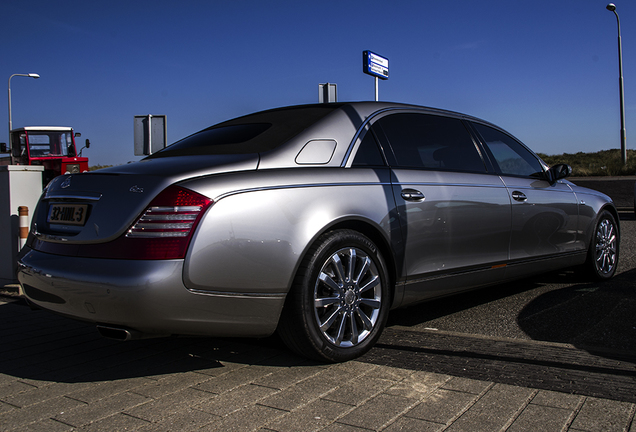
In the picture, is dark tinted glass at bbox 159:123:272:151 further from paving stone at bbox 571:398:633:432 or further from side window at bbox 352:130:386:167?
paving stone at bbox 571:398:633:432

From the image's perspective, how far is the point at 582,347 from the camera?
337 cm

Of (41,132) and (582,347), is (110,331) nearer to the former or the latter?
(582,347)

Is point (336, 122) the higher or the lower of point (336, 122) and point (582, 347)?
the higher

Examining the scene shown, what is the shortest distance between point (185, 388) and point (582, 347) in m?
2.32

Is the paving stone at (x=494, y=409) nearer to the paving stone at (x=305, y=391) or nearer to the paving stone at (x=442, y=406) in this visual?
the paving stone at (x=442, y=406)

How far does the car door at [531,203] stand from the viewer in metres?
4.47

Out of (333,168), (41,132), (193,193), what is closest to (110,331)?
(193,193)

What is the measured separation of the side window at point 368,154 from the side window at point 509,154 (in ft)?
4.55

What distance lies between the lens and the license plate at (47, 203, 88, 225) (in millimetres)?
2883

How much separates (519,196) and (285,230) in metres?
2.41

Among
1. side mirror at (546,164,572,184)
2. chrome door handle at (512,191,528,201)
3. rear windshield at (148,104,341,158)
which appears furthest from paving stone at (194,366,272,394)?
side mirror at (546,164,572,184)

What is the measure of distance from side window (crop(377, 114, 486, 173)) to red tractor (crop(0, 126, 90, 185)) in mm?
16594

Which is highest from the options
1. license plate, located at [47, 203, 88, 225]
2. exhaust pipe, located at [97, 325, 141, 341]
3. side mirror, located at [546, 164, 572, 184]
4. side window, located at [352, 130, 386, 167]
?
side window, located at [352, 130, 386, 167]

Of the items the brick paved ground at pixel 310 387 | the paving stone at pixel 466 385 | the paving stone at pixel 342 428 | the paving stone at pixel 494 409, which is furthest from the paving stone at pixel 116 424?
the paving stone at pixel 466 385
